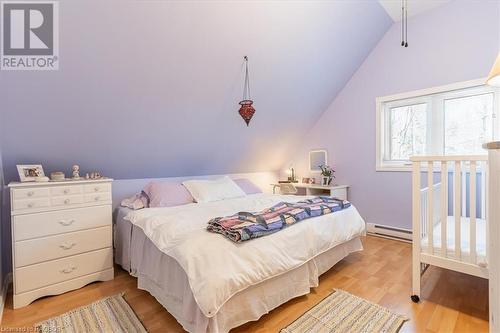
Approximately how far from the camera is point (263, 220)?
70.6 inches

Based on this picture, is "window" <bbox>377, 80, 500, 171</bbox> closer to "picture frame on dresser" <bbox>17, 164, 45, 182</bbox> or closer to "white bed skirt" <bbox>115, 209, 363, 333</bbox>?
"white bed skirt" <bbox>115, 209, 363, 333</bbox>

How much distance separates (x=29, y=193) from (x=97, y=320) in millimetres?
1127

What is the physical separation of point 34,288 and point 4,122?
1.32 m

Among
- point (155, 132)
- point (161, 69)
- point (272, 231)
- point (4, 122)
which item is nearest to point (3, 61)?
point (4, 122)

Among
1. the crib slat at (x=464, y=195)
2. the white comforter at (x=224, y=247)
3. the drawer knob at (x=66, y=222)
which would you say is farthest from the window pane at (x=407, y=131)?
the drawer knob at (x=66, y=222)

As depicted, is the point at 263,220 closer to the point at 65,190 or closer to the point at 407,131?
the point at 65,190

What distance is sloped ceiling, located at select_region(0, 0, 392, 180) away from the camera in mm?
1804

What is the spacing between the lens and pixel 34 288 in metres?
1.94

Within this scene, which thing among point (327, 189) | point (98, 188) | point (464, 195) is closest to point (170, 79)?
point (98, 188)

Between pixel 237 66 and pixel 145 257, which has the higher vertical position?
pixel 237 66

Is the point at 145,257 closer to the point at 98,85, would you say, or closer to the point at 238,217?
the point at 238,217

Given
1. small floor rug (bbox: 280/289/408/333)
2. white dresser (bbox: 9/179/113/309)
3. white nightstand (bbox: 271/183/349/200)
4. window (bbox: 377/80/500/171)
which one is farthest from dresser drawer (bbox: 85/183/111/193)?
window (bbox: 377/80/500/171)

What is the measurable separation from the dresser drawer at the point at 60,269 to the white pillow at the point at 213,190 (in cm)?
103

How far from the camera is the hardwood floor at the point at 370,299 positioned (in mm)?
1634
